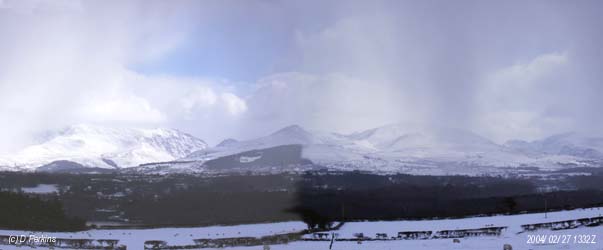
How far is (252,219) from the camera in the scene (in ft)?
279

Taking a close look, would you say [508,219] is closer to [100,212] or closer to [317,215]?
[317,215]

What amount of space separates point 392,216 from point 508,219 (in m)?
19.2

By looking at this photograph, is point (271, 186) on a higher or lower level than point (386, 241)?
higher

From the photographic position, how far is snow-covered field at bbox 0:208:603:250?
50716 millimetres

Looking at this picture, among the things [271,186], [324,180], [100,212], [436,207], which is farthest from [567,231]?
[324,180]

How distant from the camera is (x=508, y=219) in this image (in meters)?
72.9

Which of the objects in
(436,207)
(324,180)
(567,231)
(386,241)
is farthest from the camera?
(324,180)

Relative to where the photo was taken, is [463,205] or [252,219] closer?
[252,219]

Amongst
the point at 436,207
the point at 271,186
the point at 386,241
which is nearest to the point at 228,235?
the point at 386,241

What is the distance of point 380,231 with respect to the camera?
2709 inches

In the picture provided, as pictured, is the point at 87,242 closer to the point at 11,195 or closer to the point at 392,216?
the point at 11,195

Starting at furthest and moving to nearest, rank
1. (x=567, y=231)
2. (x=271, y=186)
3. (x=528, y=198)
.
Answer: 1. (x=271, y=186)
2. (x=528, y=198)
3. (x=567, y=231)

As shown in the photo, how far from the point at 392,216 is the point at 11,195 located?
160ft

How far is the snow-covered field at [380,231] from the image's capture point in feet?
166
